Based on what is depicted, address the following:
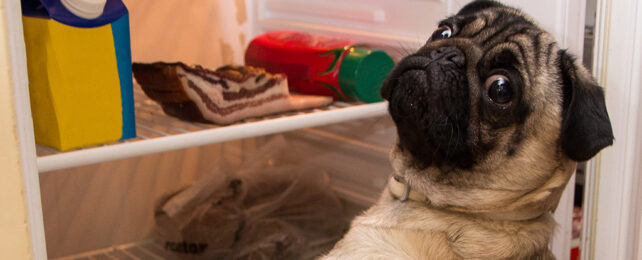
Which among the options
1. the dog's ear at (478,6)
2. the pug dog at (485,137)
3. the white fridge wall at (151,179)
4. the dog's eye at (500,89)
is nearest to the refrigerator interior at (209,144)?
the white fridge wall at (151,179)

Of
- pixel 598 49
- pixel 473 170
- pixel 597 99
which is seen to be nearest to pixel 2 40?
pixel 473 170

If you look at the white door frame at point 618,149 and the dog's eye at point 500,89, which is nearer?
the dog's eye at point 500,89

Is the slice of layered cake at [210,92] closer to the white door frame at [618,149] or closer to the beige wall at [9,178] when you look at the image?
the beige wall at [9,178]

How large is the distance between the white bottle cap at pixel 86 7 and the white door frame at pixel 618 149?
957 millimetres

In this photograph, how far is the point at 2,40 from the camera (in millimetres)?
877

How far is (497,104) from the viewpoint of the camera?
40.7 inches

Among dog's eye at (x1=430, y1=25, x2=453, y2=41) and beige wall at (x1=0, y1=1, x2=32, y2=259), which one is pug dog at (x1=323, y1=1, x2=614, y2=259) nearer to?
dog's eye at (x1=430, y1=25, x2=453, y2=41)

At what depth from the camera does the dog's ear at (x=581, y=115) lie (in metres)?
0.98

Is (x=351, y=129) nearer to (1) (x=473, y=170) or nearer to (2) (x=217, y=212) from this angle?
(2) (x=217, y=212)

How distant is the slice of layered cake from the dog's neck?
42 cm

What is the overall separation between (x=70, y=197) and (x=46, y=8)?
770mm

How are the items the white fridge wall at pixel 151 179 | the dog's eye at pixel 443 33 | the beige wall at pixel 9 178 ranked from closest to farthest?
the beige wall at pixel 9 178 < the dog's eye at pixel 443 33 < the white fridge wall at pixel 151 179

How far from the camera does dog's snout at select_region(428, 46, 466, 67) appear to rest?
1.06 meters

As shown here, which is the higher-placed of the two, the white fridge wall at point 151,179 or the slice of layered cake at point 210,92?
the slice of layered cake at point 210,92
